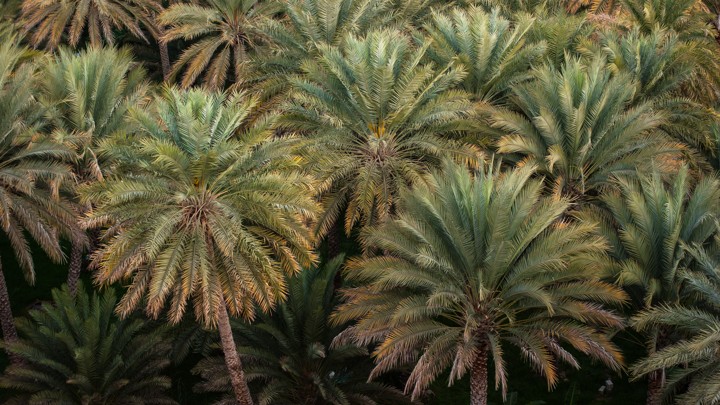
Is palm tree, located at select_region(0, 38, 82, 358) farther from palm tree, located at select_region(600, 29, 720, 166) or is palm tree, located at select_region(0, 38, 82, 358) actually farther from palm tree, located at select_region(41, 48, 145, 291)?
palm tree, located at select_region(600, 29, 720, 166)

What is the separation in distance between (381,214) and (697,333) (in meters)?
6.55

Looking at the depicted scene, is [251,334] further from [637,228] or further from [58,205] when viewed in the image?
[637,228]

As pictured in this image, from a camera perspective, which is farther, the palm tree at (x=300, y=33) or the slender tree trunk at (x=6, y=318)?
the palm tree at (x=300, y=33)

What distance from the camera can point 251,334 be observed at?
1720 cm

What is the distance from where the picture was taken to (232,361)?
50.7 ft

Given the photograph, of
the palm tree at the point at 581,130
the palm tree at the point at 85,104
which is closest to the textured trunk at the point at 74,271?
the palm tree at the point at 85,104

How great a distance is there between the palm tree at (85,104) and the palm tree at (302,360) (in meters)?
4.76

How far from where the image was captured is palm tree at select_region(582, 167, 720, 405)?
1473 centimetres

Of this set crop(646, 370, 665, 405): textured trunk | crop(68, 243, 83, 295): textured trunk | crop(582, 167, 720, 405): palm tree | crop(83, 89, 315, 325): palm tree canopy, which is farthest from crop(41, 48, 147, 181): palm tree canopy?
crop(646, 370, 665, 405): textured trunk

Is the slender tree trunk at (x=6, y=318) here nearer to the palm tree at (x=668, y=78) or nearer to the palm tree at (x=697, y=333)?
the palm tree at (x=697, y=333)

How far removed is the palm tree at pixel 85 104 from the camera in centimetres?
1827

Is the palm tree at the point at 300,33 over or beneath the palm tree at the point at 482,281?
over

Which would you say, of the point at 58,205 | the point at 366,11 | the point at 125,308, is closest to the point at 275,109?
the point at 366,11

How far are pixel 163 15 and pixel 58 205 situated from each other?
8119 millimetres
